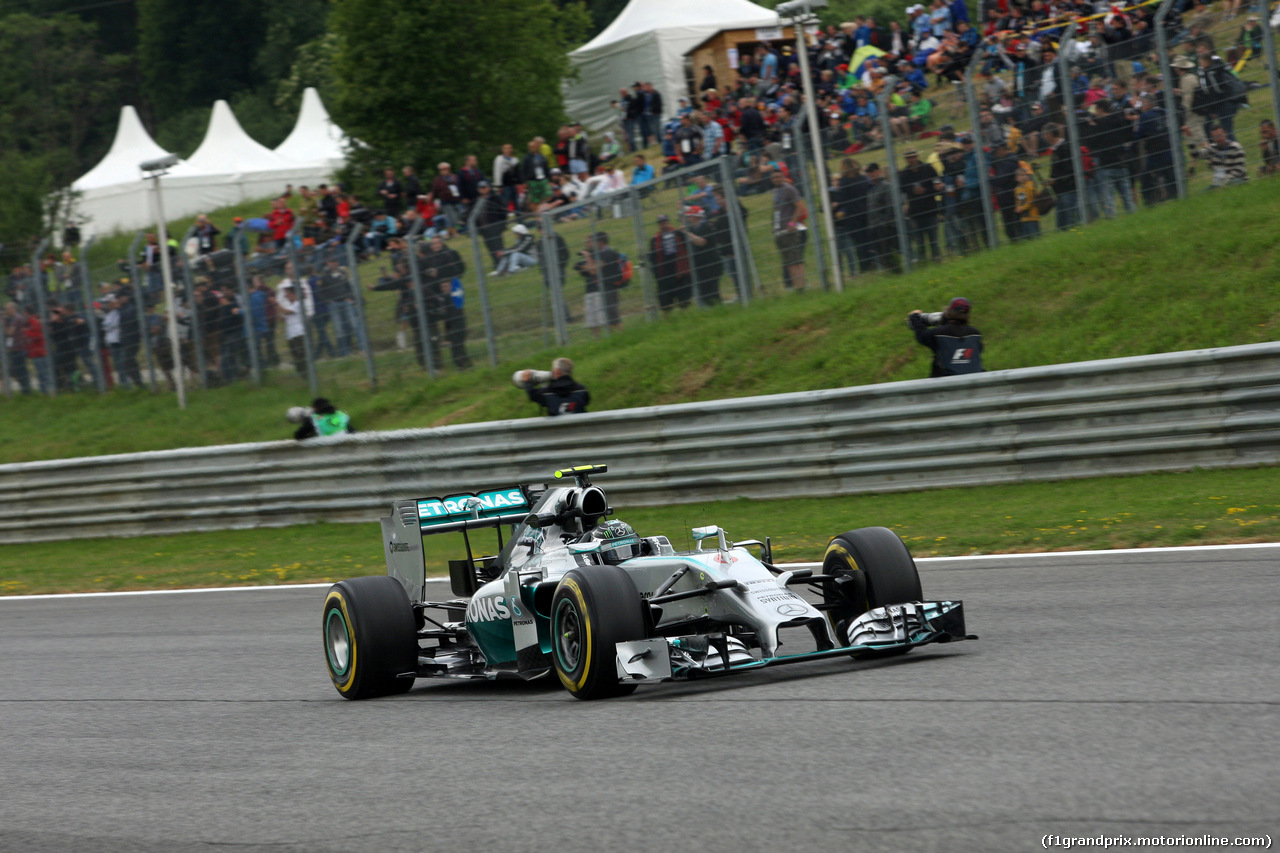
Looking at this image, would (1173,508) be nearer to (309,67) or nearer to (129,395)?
(129,395)

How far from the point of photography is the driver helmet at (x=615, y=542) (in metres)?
7.50

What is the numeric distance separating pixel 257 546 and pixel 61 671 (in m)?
6.13

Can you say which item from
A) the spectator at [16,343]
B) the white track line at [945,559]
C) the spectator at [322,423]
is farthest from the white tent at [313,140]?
the white track line at [945,559]

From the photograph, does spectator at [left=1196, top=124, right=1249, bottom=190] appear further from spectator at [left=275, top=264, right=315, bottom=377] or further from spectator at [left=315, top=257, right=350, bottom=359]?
spectator at [left=275, top=264, right=315, bottom=377]

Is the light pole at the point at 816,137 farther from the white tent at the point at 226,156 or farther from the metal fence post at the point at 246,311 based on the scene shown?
the white tent at the point at 226,156

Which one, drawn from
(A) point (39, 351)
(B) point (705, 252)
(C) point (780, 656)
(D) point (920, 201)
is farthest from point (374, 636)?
(A) point (39, 351)

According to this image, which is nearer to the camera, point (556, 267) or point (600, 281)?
point (600, 281)

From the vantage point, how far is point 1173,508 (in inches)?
434

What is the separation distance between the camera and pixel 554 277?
19422 mm

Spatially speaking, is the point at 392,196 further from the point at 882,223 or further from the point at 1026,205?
the point at 1026,205

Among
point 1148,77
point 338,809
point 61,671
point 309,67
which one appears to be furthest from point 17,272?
point 309,67

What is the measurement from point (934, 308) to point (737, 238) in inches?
113

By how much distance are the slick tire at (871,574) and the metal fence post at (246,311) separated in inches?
642

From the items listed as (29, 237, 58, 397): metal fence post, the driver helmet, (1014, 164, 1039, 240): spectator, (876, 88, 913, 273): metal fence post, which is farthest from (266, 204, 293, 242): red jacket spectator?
the driver helmet
